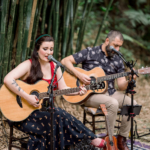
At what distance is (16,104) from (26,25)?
113cm

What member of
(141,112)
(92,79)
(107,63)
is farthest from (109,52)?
(141,112)

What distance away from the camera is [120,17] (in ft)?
24.3

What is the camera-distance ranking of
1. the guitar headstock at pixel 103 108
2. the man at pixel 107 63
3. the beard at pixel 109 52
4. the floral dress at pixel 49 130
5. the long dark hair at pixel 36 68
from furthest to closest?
the beard at pixel 109 52 → the man at pixel 107 63 → the guitar headstock at pixel 103 108 → the long dark hair at pixel 36 68 → the floral dress at pixel 49 130

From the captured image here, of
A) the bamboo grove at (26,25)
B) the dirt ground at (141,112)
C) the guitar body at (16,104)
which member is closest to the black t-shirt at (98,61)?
the bamboo grove at (26,25)

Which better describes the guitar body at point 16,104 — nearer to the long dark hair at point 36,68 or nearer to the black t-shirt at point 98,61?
the long dark hair at point 36,68

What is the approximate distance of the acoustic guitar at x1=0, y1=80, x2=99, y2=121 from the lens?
7.45ft

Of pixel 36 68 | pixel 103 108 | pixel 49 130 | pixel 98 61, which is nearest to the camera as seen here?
pixel 49 130

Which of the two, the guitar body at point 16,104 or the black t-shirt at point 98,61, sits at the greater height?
the black t-shirt at point 98,61

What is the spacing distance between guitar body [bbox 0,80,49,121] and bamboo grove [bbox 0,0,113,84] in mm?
618

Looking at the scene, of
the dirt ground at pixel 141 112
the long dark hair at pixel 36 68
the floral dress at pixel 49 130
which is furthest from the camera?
the dirt ground at pixel 141 112

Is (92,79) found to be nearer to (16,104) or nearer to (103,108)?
(103,108)

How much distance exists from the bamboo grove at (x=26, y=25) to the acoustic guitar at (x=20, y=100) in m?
0.62

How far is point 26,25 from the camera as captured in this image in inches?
113

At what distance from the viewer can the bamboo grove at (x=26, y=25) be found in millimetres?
2750
